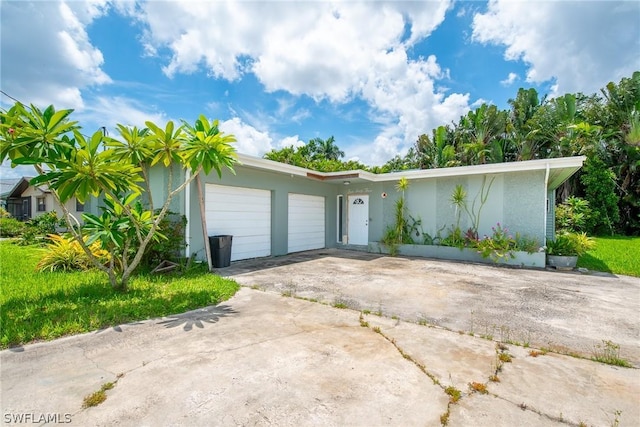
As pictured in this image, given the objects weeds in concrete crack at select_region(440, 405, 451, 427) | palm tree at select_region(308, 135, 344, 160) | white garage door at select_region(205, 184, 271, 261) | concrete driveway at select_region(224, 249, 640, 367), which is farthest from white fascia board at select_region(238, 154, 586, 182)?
palm tree at select_region(308, 135, 344, 160)

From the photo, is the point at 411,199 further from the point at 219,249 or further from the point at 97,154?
the point at 97,154

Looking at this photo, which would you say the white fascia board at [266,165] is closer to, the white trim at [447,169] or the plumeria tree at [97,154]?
the white trim at [447,169]

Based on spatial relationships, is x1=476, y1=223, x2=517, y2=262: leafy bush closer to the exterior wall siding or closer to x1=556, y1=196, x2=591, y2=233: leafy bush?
the exterior wall siding

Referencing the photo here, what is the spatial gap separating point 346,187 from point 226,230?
226 inches

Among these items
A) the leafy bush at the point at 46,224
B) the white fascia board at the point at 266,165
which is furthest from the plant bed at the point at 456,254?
the leafy bush at the point at 46,224

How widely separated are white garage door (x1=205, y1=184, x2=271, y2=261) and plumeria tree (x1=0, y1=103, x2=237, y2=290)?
2502mm

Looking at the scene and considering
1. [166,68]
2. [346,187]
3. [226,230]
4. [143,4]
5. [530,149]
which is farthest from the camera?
[530,149]

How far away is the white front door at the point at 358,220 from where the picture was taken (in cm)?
1203

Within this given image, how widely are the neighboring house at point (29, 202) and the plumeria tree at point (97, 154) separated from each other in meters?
12.8

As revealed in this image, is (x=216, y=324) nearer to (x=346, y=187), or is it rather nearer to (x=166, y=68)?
(x=166, y=68)

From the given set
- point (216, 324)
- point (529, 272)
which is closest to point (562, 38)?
point (529, 272)

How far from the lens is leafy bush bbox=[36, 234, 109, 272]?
6.63 m

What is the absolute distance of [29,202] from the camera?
65.7 ft

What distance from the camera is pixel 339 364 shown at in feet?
9.41
